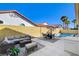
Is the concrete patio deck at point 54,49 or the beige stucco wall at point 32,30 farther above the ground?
the beige stucco wall at point 32,30

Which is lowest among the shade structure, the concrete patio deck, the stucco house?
the concrete patio deck

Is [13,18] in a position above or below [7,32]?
above

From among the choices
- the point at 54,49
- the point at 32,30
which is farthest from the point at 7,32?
the point at 54,49

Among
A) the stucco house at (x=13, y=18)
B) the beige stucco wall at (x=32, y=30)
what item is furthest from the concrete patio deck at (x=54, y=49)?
the stucco house at (x=13, y=18)

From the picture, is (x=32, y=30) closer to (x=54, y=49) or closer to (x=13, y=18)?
(x=13, y=18)

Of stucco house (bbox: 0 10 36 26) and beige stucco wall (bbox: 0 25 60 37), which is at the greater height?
stucco house (bbox: 0 10 36 26)

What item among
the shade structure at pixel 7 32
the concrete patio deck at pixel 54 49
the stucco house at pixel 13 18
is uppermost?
the stucco house at pixel 13 18

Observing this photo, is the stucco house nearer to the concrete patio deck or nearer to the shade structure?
the shade structure

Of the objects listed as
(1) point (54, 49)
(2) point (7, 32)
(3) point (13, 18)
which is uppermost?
(3) point (13, 18)

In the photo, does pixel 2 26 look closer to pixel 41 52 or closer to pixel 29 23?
pixel 29 23

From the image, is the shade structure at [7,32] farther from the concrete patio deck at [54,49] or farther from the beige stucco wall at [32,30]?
the concrete patio deck at [54,49]

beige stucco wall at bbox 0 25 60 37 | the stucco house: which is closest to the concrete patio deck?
beige stucco wall at bbox 0 25 60 37

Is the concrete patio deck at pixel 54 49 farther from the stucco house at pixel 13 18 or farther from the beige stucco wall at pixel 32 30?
the stucco house at pixel 13 18

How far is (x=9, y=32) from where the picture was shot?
3.87m
